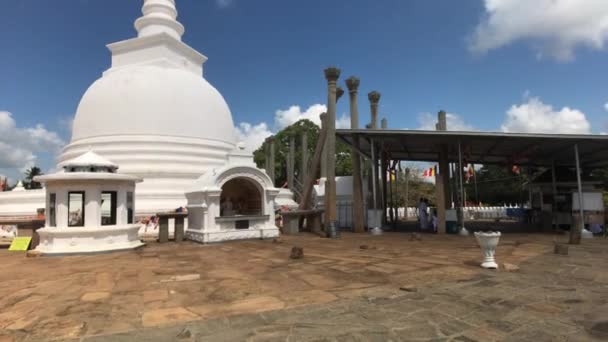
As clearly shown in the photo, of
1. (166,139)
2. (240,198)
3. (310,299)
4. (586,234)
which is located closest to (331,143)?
(240,198)

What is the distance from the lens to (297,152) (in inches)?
1529

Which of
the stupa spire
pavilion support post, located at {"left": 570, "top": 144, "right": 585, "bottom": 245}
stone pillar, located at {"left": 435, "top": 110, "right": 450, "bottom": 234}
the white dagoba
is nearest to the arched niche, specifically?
the white dagoba

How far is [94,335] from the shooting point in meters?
4.23

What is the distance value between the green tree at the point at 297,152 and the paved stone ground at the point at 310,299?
2763 cm

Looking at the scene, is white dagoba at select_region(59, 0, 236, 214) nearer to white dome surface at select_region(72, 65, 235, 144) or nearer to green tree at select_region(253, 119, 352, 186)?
white dome surface at select_region(72, 65, 235, 144)

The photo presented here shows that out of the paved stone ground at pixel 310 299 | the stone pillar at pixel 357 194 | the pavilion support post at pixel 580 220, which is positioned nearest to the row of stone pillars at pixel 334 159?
the stone pillar at pixel 357 194

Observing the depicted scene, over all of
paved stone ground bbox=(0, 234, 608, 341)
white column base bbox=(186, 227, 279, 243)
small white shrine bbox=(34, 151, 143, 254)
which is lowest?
paved stone ground bbox=(0, 234, 608, 341)

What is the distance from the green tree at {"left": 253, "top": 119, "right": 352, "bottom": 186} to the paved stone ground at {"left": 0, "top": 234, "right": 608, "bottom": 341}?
2763 cm

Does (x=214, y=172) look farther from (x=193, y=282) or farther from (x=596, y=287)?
(x=596, y=287)

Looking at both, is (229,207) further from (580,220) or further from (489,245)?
(580,220)

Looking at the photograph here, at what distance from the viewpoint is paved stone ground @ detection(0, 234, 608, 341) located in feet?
13.9

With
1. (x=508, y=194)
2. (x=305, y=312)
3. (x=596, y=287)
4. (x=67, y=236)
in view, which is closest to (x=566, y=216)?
(x=596, y=287)

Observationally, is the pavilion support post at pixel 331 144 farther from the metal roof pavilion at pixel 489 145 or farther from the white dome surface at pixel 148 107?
the white dome surface at pixel 148 107

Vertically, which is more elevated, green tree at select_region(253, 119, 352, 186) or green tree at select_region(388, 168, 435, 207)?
green tree at select_region(253, 119, 352, 186)
